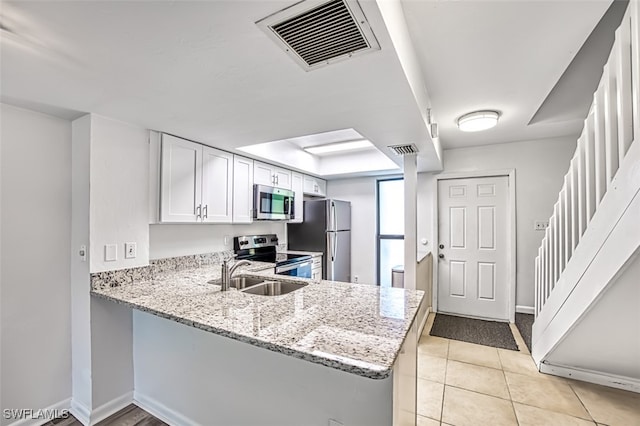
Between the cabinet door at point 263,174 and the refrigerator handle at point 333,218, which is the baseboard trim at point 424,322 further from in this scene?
the cabinet door at point 263,174

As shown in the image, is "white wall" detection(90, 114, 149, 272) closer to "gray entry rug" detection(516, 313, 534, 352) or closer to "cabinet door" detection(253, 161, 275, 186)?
"cabinet door" detection(253, 161, 275, 186)

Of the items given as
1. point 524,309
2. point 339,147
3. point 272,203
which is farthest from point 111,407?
point 524,309

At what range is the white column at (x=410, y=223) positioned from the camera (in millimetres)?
2879

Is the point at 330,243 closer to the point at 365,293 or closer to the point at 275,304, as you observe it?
the point at 365,293

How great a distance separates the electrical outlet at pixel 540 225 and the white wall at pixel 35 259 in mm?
4887

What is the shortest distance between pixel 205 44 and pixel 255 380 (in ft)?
5.53

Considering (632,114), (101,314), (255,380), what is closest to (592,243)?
(632,114)

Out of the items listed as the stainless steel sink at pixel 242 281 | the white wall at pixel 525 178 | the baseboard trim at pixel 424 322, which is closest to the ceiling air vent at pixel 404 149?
the white wall at pixel 525 178

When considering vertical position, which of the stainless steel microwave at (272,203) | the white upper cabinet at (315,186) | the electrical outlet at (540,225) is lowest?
the electrical outlet at (540,225)

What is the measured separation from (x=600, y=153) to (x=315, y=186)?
3464 millimetres

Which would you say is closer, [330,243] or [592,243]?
[592,243]

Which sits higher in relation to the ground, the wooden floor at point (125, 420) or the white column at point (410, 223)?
the white column at point (410, 223)

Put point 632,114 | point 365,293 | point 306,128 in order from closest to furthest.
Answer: point 632,114, point 365,293, point 306,128

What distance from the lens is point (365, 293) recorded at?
179 cm
